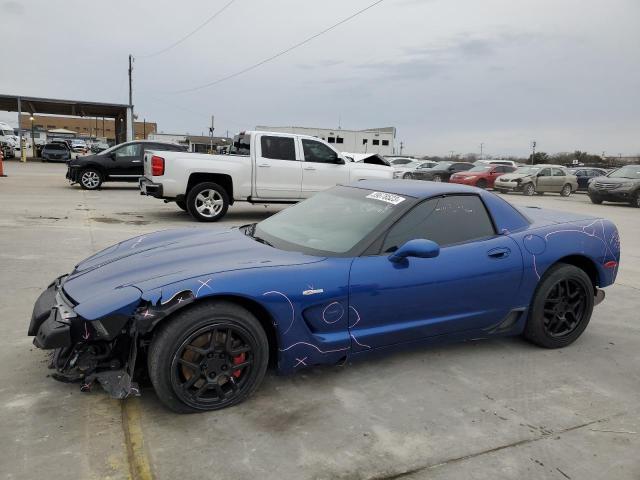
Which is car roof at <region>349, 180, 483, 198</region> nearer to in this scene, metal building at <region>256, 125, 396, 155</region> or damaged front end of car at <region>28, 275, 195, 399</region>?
damaged front end of car at <region>28, 275, 195, 399</region>

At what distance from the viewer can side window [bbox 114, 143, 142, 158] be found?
16.0m

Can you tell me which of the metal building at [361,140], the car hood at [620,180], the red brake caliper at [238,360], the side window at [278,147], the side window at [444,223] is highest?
the metal building at [361,140]

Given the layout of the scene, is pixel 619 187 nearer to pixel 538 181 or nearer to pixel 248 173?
pixel 538 181

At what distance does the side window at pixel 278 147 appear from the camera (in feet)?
34.1

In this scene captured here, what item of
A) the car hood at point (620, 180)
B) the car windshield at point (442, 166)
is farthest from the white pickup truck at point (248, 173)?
the car windshield at point (442, 166)

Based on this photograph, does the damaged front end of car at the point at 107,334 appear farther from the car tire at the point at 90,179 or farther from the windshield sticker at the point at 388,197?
the car tire at the point at 90,179

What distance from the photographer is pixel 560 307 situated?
409 centimetres

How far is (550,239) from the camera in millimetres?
4004

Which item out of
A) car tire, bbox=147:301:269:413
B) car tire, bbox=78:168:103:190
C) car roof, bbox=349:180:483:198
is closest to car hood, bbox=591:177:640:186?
car roof, bbox=349:180:483:198

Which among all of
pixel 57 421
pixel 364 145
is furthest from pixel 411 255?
pixel 364 145

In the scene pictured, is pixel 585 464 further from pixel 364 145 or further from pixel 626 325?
pixel 364 145

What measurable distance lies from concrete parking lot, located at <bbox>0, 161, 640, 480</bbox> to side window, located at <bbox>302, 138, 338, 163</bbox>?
727cm

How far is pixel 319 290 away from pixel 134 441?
1.28 metres

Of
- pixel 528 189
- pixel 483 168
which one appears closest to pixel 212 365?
pixel 528 189
